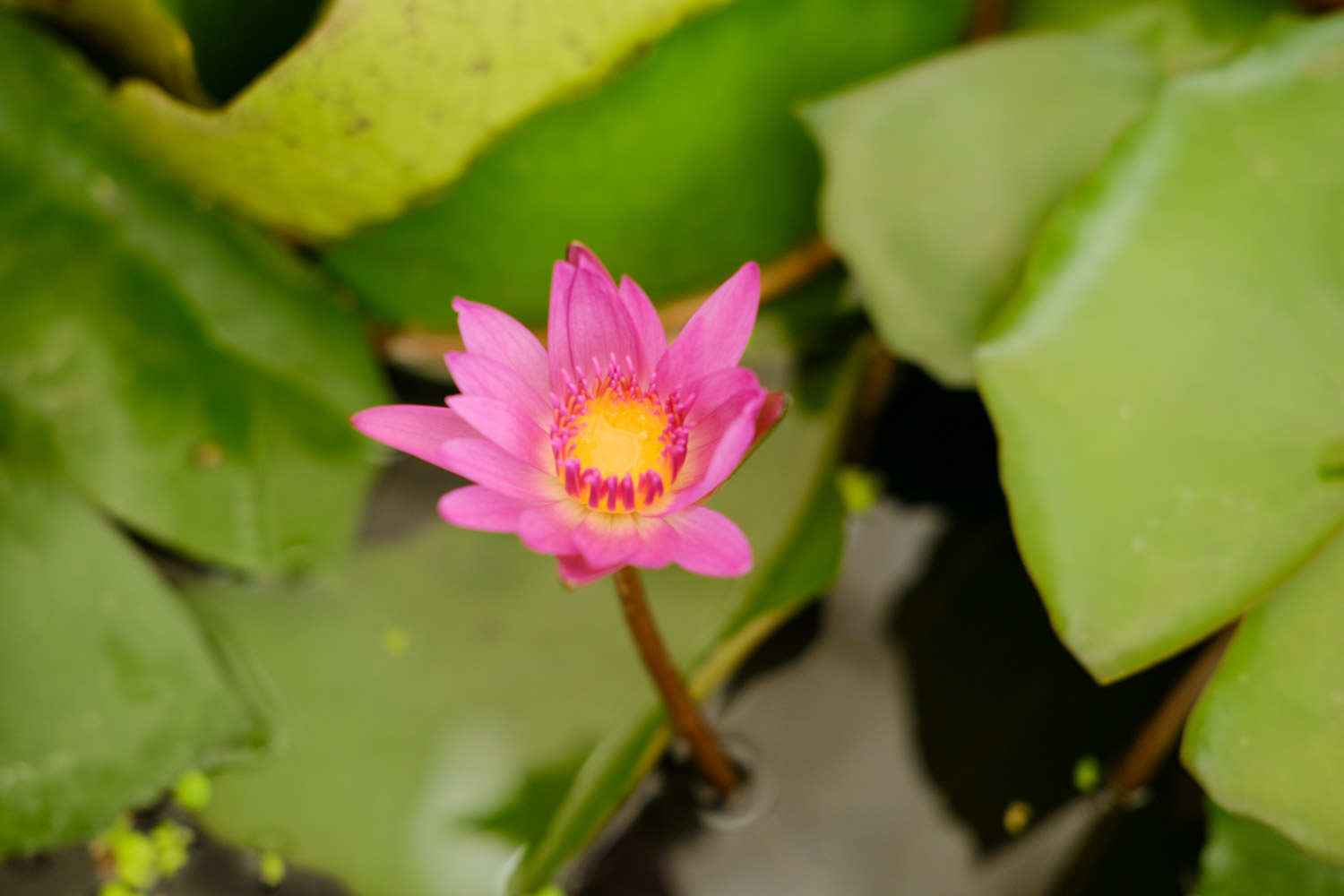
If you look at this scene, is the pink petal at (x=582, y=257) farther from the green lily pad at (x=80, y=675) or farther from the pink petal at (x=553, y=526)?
the green lily pad at (x=80, y=675)

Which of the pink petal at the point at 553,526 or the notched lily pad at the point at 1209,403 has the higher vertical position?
the pink petal at the point at 553,526

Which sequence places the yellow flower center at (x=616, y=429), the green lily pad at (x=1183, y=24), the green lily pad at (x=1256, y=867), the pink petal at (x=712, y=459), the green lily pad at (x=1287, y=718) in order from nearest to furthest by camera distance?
1. the pink petal at (x=712, y=459)
2. the yellow flower center at (x=616, y=429)
3. the green lily pad at (x=1287, y=718)
4. the green lily pad at (x=1256, y=867)
5. the green lily pad at (x=1183, y=24)

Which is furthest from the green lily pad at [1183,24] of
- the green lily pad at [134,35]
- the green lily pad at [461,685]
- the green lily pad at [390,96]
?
the green lily pad at [134,35]

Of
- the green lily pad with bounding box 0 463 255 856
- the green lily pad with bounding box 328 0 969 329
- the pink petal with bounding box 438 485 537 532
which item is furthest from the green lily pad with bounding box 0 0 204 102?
the pink petal with bounding box 438 485 537 532

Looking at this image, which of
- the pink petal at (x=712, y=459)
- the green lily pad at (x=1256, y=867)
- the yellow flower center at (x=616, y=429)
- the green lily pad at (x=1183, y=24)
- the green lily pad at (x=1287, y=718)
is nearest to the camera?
the pink petal at (x=712, y=459)

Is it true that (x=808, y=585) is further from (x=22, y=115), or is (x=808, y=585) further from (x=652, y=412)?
(x=22, y=115)

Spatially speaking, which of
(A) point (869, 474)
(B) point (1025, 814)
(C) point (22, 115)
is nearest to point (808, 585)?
(A) point (869, 474)

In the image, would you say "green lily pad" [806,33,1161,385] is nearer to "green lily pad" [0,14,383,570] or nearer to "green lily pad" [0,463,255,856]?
"green lily pad" [0,14,383,570]
